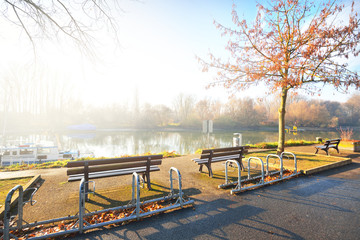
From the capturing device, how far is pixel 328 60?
7.82m

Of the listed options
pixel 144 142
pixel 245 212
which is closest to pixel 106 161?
pixel 245 212

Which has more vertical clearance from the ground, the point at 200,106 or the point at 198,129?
the point at 200,106

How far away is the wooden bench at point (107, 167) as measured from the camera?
4.05 m

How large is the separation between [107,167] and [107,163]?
0.11m

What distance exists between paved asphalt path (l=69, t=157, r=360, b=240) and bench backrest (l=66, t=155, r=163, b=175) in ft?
4.82

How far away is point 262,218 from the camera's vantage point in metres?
3.34

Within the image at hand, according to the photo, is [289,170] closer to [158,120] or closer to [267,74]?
[267,74]

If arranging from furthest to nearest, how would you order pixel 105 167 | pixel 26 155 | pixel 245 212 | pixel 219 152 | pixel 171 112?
pixel 171 112, pixel 26 155, pixel 219 152, pixel 105 167, pixel 245 212

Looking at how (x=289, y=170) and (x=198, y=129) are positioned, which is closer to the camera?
(x=289, y=170)

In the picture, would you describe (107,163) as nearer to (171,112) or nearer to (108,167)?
(108,167)

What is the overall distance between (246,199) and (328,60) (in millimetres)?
7544

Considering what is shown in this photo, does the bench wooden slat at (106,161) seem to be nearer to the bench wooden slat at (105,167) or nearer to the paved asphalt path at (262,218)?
the bench wooden slat at (105,167)

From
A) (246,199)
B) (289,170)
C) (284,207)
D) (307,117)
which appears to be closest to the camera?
(284,207)

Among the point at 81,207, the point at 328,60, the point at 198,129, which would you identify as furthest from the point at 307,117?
the point at 81,207
